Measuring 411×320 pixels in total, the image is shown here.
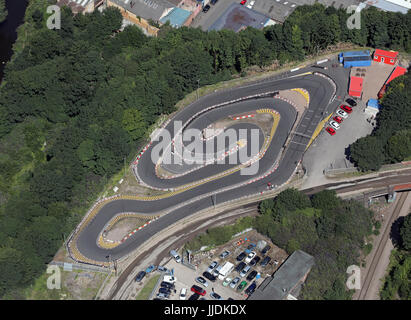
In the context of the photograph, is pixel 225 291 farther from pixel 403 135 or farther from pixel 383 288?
pixel 403 135

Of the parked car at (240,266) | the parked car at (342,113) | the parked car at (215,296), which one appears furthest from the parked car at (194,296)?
the parked car at (342,113)

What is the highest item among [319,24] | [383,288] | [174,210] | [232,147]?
[319,24]

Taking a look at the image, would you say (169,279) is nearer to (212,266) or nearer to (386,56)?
(212,266)

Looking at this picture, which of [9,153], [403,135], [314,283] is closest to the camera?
[314,283]

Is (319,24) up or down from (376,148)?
up

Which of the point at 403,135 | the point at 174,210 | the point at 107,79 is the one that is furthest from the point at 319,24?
the point at 174,210

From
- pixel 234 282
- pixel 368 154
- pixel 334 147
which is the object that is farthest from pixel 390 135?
pixel 234 282

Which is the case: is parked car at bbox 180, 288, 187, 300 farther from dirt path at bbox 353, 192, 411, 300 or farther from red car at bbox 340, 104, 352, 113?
red car at bbox 340, 104, 352, 113
